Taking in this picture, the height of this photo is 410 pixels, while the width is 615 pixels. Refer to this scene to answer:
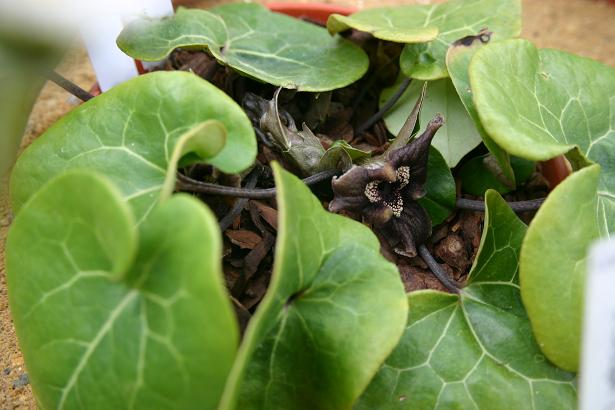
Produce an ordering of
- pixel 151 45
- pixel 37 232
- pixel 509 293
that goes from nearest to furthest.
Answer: pixel 37 232, pixel 509 293, pixel 151 45

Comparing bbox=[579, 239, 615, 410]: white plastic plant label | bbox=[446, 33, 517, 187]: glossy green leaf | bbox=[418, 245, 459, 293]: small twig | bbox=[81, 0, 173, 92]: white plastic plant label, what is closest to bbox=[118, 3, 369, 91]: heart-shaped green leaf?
bbox=[81, 0, 173, 92]: white plastic plant label

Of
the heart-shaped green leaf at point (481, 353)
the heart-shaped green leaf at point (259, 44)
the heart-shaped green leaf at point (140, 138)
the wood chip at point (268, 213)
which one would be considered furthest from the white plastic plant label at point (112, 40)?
the heart-shaped green leaf at point (481, 353)

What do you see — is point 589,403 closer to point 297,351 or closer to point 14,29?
point 297,351

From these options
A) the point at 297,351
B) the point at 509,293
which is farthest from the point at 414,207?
the point at 297,351

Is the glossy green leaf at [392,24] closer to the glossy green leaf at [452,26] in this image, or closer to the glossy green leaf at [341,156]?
the glossy green leaf at [452,26]

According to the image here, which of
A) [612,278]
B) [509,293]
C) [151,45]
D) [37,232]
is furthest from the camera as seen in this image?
[151,45]

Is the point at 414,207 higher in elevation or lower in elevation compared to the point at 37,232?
lower

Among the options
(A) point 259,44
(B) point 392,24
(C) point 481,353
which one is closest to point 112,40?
(A) point 259,44
